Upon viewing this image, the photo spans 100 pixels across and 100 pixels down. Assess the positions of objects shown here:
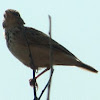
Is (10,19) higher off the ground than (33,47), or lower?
higher

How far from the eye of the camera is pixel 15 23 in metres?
7.13

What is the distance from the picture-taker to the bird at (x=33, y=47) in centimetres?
665

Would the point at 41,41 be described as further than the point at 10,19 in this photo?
No

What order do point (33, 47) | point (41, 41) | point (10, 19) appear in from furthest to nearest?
point (10, 19) < point (41, 41) < point (33, 47)

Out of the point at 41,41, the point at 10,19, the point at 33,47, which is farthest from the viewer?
the point at 10,19

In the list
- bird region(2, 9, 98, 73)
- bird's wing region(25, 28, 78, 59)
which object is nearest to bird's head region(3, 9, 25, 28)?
bird region(2, 9, 98, 73)

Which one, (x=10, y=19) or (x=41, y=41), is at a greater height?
(x=10, y=19)

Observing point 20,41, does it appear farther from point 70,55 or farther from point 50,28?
point 50,28

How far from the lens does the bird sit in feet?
21.8

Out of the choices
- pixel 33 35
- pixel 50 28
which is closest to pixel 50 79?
pixel 50 28

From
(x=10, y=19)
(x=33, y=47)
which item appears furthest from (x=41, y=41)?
(x=10, y=19)

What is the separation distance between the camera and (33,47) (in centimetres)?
680

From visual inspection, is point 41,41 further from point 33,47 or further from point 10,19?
point 10,19

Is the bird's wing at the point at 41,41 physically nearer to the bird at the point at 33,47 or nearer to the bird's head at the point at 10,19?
the bird at the point at 33,47
